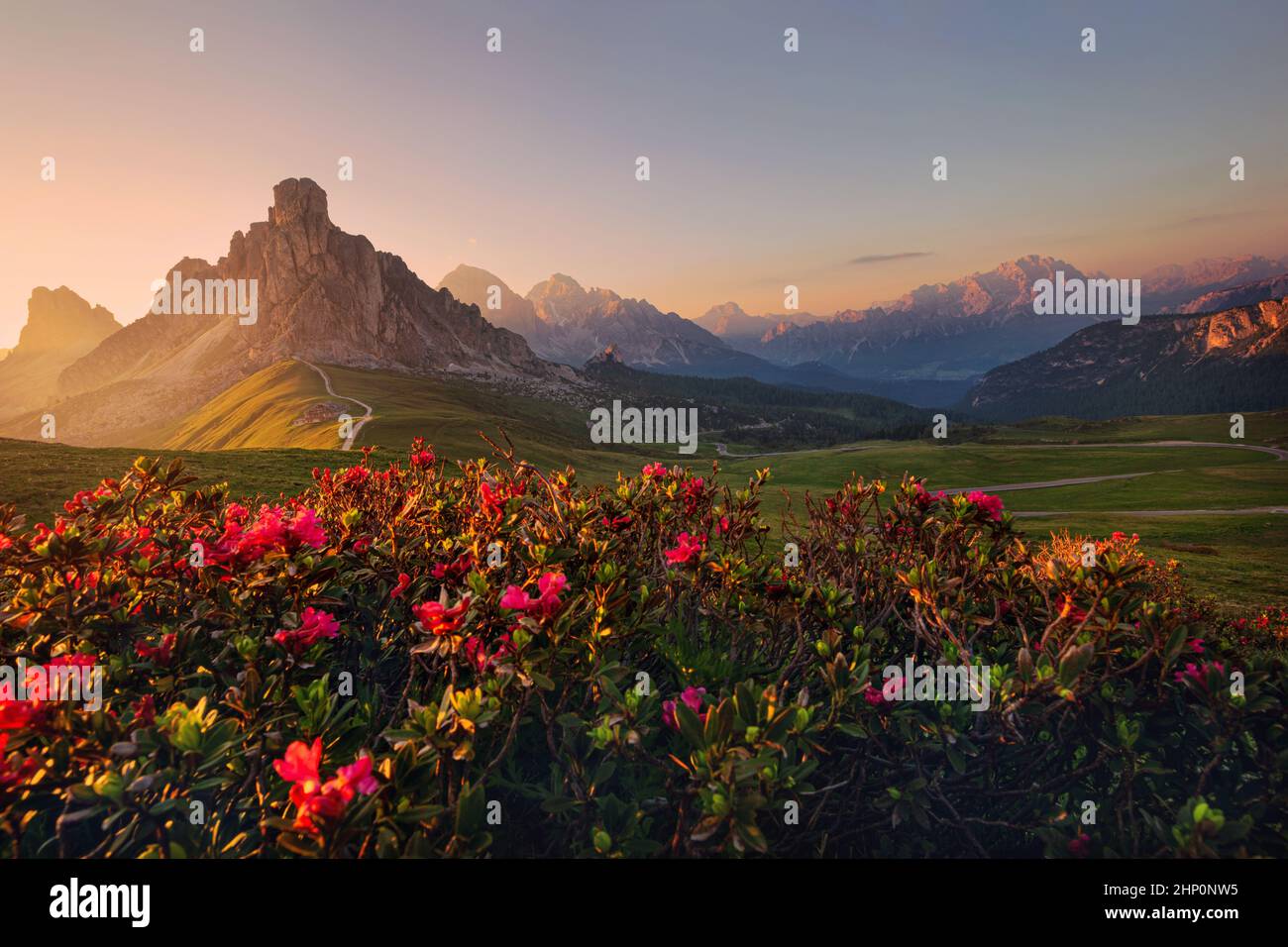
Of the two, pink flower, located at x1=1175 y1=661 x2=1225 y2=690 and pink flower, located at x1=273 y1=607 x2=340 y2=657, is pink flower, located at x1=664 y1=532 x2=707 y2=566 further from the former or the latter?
pink flower, located at x1=1175 y1=661 x2=1225 y2=690

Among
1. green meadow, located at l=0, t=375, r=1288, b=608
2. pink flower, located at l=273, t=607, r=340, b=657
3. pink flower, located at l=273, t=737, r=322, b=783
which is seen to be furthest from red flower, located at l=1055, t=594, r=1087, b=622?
pink flower, located at l=273, t=607, r=340, b=657

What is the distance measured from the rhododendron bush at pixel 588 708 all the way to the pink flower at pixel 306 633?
16 millimetres

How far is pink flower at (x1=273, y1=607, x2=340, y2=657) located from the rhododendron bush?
2 centimetres

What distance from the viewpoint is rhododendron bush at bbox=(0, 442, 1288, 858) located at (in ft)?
7.30

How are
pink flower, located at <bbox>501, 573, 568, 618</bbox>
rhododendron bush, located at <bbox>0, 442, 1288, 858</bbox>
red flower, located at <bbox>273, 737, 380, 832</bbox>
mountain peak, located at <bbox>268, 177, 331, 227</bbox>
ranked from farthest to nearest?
mountain peak, located at <bbox>268, 177, 331, 227</bbox>, pink flower, located at <bbox>501, 573, 568, 618</bbox>, rhododendron bush, located at <bbox>0, 442, 1288, 858</bbox>, red flower, located at <bbox>273, 737, 380, 832</bbox>

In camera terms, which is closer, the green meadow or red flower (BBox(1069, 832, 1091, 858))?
red flower (BBox(1069, 832, 1091, 858))

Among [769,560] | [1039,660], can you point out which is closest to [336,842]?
[769,560]

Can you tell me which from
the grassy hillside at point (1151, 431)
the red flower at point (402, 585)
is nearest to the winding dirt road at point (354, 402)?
the red flower at point (402, 585)

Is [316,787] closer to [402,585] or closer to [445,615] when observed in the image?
[445,615]

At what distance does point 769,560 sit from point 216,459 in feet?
120

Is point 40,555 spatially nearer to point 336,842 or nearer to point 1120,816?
point 336,842

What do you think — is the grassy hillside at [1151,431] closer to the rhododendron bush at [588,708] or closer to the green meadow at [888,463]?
the green meadow at [888,463]
